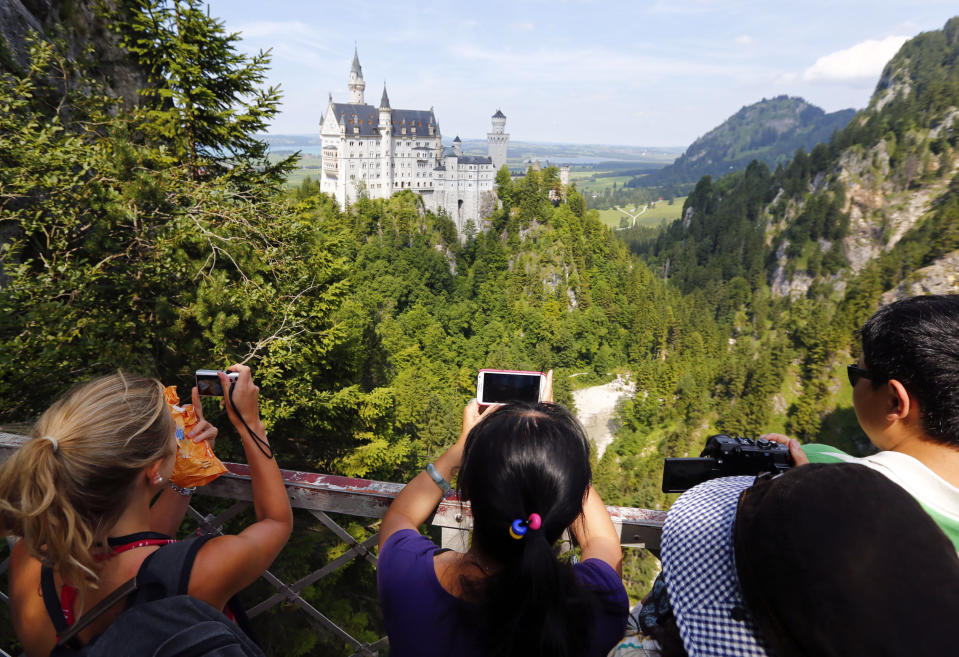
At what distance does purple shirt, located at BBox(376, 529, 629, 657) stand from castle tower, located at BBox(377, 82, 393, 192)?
230 ft

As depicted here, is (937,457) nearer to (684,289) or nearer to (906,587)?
(906,587)

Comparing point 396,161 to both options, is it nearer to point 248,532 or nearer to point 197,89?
point 197,89

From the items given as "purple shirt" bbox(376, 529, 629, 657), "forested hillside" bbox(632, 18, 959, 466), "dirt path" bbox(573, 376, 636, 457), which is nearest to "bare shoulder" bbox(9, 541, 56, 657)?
"purple shirt" bbox(376, 529, 629, 657)

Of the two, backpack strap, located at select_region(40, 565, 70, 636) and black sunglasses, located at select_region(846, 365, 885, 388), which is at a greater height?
black sunglasses, located at select_region(846, 365, 885, 388)

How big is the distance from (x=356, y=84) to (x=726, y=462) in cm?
8294

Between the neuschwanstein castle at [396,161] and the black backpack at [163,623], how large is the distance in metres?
68.0

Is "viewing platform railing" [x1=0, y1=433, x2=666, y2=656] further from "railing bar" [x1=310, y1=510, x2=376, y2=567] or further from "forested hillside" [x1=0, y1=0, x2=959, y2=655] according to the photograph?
"forested hillside" [x1=0, y1=0, x2=959, y2=655]

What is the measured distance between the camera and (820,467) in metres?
1.16

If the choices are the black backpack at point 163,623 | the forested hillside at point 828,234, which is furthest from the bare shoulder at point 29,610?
the forested hillside at point 828,234

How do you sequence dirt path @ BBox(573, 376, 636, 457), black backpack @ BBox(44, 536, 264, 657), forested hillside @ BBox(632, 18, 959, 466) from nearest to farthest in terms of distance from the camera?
1. black backpack @ BBox(44, 536, 264, 657)
2. dirt path @ BBox(573, 376, 636, 457)
3. forested hillside @ BBox(632, 18, 959, 466)

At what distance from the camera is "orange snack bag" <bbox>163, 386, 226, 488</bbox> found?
206 centimetres

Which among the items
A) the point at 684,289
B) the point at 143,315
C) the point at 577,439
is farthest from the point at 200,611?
the point at 684,289

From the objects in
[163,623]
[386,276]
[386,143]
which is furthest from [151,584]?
[386,143]

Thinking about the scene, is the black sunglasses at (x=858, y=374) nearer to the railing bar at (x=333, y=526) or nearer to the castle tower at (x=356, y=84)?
the railing bar at (x=333, y=526)
